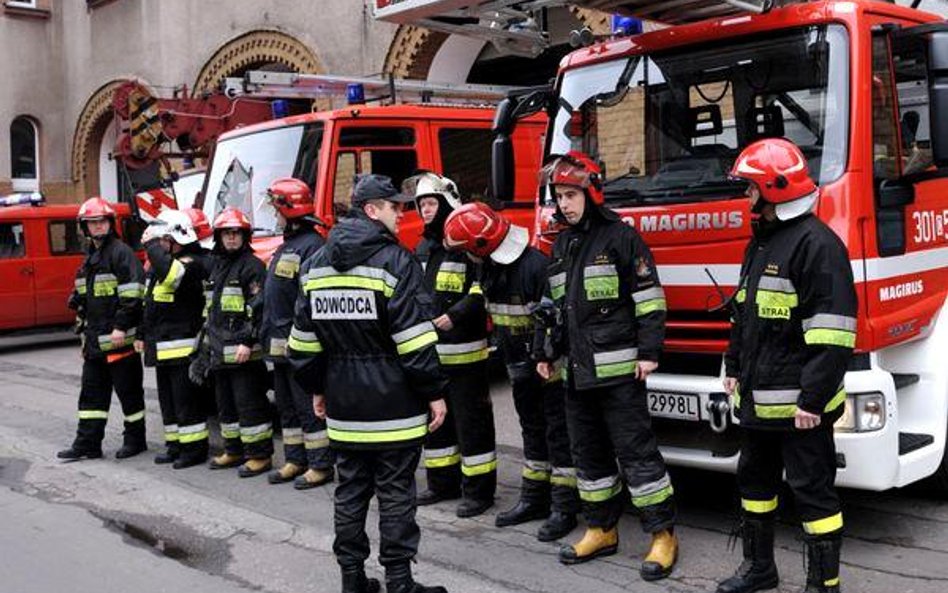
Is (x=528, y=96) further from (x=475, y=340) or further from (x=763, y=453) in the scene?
(x=763, y=453)

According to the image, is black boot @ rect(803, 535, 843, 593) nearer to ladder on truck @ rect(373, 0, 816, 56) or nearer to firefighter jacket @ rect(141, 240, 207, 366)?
ladder on truck @ rect(373, 0, 816, 56)

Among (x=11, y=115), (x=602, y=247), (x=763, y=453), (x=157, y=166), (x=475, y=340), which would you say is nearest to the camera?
(x=763, y=453)

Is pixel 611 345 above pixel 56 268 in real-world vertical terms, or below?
below

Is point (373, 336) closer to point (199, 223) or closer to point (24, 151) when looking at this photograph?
point (199, 223)

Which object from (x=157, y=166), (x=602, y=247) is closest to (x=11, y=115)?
(x=157, y=166)

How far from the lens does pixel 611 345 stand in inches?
166

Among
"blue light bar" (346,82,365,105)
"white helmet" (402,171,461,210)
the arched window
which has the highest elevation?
the arched window

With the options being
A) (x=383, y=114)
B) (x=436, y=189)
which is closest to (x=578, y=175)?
(x=436, y=189)

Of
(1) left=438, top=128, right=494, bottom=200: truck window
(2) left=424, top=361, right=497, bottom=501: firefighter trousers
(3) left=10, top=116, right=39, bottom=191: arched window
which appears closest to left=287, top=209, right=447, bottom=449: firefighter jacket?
(2) left=424, top=361, right=497, bottom=501: firefighter trousers

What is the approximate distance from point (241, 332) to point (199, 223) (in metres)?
1.15

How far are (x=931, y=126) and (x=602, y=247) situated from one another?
147cm

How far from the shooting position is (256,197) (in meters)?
7.42

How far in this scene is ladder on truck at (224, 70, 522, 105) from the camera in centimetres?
876

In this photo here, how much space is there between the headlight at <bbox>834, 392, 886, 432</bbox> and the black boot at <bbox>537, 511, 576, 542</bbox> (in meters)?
1.41
